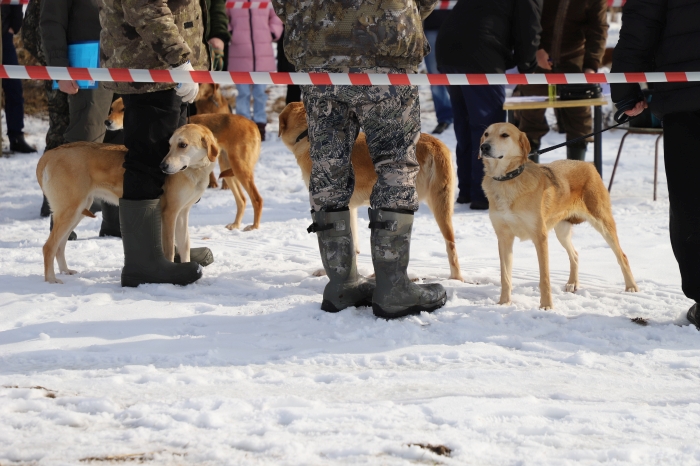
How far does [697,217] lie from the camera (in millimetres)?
3621

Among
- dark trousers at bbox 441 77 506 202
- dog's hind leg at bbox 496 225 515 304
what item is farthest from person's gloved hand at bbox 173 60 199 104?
dark trousers at bbox 441 77 506 202

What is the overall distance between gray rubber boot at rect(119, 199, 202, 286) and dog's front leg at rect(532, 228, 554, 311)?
2.04 m

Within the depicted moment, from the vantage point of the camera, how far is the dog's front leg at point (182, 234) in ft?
16.0

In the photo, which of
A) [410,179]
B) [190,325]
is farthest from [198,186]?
[410,179]

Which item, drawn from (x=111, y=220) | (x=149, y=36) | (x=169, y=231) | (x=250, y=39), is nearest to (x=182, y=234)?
(x=169, y=231)

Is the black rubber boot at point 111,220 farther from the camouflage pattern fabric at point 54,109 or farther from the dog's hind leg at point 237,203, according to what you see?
the dog's hind leg at point 237,203

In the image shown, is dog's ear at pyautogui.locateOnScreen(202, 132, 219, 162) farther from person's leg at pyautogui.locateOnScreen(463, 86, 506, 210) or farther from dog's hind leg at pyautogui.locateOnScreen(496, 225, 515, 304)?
person's leg at pyautogui.locateOnScreen(463, 86, 506, 210)

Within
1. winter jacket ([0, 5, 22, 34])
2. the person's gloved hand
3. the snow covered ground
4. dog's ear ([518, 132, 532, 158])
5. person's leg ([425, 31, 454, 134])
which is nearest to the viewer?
the snow covered ground

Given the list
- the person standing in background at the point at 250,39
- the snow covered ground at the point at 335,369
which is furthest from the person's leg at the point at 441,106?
the snow covered ground at the point at 335,369

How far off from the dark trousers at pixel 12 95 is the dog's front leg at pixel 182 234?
6.60 metres

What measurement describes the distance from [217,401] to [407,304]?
1.34 meters

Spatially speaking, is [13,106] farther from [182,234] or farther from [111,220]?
[182,234]

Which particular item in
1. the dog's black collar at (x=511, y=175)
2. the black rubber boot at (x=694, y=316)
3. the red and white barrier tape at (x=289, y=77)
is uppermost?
the red and white barrier tape at (x=289, y=77)

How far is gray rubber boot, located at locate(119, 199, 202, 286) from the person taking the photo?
14.6 ft
